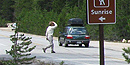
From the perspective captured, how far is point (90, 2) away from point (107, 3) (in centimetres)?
30

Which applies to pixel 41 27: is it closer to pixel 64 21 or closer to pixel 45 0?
pixel 64 21

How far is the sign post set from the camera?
6930mm

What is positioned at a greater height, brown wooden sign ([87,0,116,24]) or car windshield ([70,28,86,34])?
brown wooden sign ([87,0,116,24])

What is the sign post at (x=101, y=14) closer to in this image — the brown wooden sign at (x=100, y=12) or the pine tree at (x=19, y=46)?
the brown wooden sign at (x=100, y=12)

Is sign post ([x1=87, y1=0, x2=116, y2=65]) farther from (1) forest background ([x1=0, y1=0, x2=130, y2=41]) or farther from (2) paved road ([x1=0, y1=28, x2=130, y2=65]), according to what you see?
(2) paved road ([x1=0, y1=28, x2=130, y2=65])

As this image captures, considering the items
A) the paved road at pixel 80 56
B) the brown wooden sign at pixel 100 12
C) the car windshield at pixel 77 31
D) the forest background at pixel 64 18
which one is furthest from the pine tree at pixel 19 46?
the car windshield at pixel 77 31

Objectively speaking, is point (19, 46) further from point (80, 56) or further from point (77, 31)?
point (77, 31)

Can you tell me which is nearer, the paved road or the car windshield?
the paved road

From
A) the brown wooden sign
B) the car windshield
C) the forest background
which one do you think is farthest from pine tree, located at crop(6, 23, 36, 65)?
the car windshield

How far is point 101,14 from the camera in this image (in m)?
6.96

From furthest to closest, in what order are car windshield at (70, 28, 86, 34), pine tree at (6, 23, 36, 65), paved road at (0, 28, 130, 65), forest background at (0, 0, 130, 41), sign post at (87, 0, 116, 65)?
forest background at (0, 0, 130, 41)
car windshield at (70, 28, 86, 34)
paved road at (0, 28, 130, 65)
pine tree at (6, 23, 36, 65)
sign post at (87, 0, 116, 65)

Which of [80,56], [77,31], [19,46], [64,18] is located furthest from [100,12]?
[64,18]

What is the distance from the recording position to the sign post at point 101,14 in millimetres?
6930

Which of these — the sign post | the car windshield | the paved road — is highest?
the sign post
